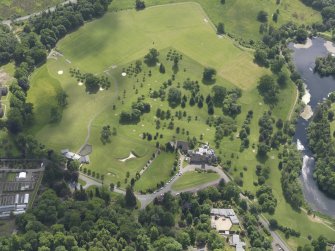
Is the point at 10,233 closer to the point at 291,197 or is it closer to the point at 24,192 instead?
the point at 24,192

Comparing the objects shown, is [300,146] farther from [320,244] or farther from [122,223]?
[122,223]

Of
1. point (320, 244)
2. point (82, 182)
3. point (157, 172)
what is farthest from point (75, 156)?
point (320, 244)

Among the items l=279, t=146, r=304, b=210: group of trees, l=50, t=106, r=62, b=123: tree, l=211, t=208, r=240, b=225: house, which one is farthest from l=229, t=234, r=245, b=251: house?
l=50, t=106, r=62, b=123: tree

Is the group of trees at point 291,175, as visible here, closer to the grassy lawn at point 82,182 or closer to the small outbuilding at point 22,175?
the grassy lawn at point 82,182

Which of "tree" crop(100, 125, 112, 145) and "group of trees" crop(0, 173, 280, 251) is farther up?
"tree" crop(100, 125, 112, 145)

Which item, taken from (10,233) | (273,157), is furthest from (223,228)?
(10,233)

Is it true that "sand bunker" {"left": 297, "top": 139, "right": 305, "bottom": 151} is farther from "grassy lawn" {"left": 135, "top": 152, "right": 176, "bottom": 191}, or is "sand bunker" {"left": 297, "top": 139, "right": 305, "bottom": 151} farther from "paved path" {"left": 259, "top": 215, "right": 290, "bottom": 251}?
"grassy lawn" {"left": 135, "top": 152, "right": 176, "bottom": 191}
